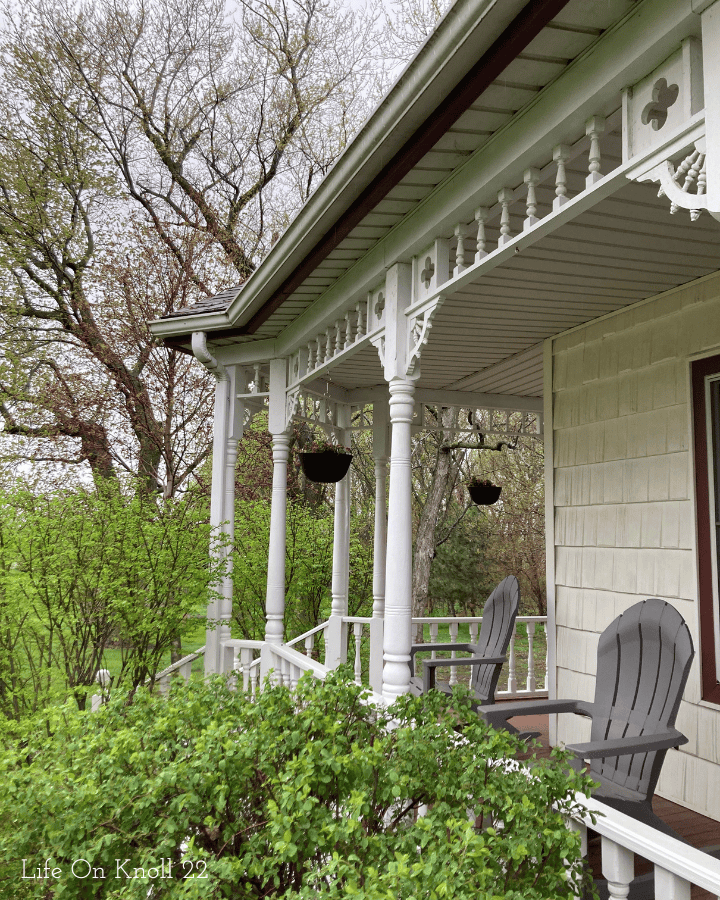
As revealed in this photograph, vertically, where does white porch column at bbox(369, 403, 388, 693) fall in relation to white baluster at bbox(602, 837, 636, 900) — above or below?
above

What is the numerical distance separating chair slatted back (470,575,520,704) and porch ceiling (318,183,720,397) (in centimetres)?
170

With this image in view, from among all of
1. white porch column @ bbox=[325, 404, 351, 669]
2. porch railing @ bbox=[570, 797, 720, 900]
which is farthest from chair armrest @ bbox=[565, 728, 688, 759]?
white porch column @ bbox=[325, 404, 351, 669]

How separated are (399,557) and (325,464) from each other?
260 centimetres

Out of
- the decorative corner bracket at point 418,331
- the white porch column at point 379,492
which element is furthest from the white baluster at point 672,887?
the white porch column at point 379,492

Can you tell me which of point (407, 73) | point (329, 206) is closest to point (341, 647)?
point (329, 206)

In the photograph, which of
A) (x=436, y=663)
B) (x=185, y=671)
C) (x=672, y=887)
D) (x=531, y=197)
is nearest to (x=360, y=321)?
(x=531, y=197)

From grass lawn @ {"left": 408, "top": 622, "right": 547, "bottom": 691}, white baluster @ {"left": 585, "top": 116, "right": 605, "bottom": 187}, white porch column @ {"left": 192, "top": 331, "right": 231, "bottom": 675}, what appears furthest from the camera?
grass lawn @ {"left": 408, "top": 622, "right": 547, "bottom": 691}

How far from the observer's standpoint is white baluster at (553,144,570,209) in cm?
229

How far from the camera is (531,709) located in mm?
2984

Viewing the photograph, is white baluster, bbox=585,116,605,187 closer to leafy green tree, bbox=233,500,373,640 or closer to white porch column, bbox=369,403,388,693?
white porch column, bbox=369,403,388,693

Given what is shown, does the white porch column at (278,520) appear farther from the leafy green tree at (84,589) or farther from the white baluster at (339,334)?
the white baluster at (339,334)

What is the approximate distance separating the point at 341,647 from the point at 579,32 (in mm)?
4871

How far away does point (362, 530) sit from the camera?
1371 cm

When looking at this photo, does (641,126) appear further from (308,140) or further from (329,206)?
(308,140)
